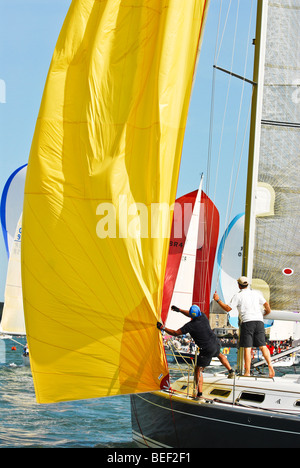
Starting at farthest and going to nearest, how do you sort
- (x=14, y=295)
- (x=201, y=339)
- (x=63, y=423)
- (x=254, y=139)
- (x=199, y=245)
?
(x=199, y=245) < (x=14, y=295) < (x=63, y=423) < (x=254, y=139) < (x=201, y=339)

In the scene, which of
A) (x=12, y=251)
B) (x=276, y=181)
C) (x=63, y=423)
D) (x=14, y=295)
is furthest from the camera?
(x=14, y=295)

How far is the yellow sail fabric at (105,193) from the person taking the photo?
8.48 meters

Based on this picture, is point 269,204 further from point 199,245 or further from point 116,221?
point 199,245


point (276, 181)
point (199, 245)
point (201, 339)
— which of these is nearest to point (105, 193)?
point (201, 339)

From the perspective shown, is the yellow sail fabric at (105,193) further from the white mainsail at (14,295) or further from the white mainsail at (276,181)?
the white mainsail at (14,295)

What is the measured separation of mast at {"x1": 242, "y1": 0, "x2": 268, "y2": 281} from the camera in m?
10.6

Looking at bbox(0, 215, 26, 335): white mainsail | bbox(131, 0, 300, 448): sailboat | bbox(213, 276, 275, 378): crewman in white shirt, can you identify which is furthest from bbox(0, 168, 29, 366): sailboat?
bbox(213, 276, 275, 378): crewman in white shirt

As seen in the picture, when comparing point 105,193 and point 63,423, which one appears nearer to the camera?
point 105,193

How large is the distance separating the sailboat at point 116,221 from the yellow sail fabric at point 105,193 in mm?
13

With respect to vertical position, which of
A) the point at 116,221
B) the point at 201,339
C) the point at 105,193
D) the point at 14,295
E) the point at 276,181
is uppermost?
the point at 276,181

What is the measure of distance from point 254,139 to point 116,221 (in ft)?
10.8

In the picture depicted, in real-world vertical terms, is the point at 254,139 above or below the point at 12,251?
above

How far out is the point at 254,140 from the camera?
10.8m
